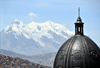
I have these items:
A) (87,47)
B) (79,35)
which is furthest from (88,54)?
(79,35)

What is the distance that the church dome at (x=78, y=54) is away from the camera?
32750 millimetres

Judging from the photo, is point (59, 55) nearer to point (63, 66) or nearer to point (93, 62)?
point (63, 66)

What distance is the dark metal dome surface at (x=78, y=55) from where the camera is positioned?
3275 centimetres

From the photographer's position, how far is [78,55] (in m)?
32.9

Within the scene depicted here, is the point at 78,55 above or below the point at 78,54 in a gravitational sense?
below

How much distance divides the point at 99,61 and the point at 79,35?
12.8 feet

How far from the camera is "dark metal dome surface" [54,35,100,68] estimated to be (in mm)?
32750

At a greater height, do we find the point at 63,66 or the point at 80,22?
the point at 80,22

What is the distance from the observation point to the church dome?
1289 inches

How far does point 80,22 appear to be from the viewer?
35250 millimetres

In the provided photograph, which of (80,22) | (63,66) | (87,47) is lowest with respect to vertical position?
(63,66)

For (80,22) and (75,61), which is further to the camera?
(80,22)

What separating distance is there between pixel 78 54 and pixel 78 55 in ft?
0.38

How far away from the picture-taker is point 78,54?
33.0 m
